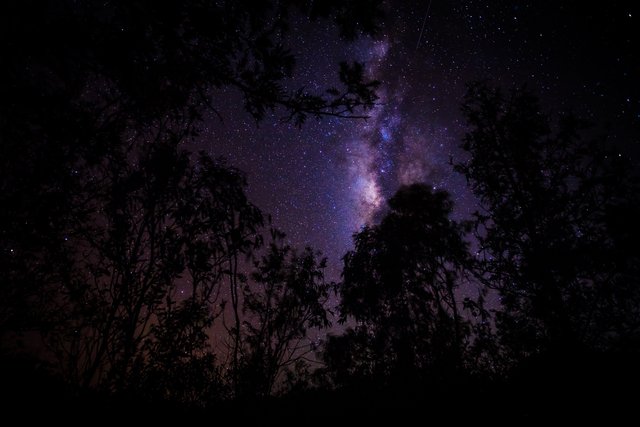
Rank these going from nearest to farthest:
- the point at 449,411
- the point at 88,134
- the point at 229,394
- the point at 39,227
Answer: the point at 88,134, the point at 39,227, the point at 449,411, the point at 229,394

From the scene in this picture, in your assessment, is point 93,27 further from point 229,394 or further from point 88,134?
point 229,394

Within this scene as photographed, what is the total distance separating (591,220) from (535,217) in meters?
1.46

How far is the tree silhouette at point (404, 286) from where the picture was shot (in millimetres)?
15094

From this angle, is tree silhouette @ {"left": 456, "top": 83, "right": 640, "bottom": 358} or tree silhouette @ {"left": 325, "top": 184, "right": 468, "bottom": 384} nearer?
tree silhouette @ {"left": 456, "top": 83, "right": 640, "bottom": 358}

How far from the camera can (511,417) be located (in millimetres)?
4789

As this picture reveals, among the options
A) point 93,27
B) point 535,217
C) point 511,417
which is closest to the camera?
point 93,27

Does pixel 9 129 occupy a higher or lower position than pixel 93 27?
lower

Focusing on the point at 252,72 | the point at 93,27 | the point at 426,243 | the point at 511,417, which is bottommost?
the point at 511,417

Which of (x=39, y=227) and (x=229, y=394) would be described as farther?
(x=229, y=394)

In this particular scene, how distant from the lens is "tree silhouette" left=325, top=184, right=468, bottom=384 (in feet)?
49.5

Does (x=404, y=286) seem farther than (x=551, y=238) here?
Yes

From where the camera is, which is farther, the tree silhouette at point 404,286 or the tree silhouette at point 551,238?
the tree silhouette at point 404,286

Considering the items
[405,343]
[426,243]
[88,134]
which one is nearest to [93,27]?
[88,134]

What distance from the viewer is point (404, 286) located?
17.1m
